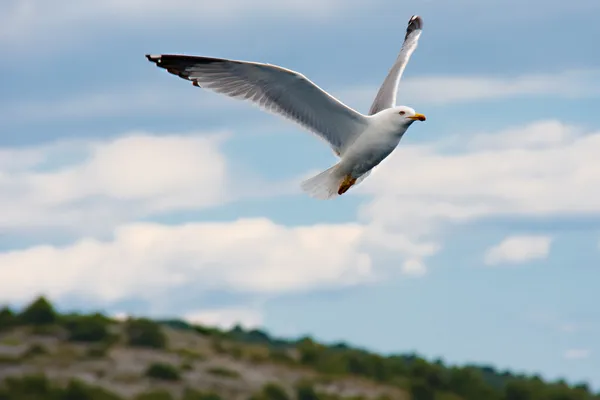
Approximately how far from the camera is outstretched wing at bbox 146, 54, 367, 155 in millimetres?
18000

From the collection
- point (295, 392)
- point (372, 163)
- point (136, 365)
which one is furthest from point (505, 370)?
point (372, 163)

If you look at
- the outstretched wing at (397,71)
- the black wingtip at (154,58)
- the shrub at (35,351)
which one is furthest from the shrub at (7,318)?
the black wingtip at (154,58)

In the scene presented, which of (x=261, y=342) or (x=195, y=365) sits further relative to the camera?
(x=261, y=342)

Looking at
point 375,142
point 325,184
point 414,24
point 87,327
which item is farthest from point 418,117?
point 87,327

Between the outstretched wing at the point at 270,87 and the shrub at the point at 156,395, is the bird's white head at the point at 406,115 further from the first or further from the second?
the shrub at the point at 156,395

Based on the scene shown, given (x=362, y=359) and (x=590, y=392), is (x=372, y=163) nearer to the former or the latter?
(x=362, y=359)

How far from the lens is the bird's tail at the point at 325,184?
64.2 ft

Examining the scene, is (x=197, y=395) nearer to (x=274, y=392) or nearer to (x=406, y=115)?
(x=274, y=392)

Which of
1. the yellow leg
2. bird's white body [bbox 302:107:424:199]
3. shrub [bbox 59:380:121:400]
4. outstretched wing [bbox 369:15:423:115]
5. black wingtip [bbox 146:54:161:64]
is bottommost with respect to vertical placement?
shrub [bbox 59:380:121:400]

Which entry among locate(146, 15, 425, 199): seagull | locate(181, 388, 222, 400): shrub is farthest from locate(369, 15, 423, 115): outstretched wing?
locate(181, 388, 222, 400): shrub

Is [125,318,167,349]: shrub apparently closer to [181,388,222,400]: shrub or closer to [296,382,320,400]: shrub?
[181,388,222,400]: shrub

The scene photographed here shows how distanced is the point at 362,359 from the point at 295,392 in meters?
3.18

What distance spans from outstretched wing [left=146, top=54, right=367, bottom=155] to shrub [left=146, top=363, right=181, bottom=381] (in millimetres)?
6263

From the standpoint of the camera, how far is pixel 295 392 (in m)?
23.1
